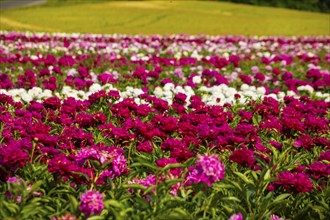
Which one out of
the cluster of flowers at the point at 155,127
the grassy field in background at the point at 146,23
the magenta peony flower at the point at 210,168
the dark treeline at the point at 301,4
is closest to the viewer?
the magenta peony flower at the point at 210,168

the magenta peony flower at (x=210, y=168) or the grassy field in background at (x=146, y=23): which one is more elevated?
the magenta peony flower at (x=210, y=168)

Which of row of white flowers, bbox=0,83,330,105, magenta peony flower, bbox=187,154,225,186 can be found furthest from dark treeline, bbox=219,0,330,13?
magenta peony flower, bbox=187,154,225,186

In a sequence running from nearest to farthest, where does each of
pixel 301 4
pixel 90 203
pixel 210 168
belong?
pixel 90 203, pixel 210 168, pixel 301 4

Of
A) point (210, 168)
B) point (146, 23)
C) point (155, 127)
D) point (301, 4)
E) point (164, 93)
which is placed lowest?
point (146, 23)

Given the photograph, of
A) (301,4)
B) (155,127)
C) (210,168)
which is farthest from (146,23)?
(301,4)

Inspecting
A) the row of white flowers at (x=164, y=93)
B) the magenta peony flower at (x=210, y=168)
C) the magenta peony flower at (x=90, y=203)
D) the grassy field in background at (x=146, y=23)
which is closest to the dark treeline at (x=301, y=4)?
the grassy field in background at (x=146, y=23)

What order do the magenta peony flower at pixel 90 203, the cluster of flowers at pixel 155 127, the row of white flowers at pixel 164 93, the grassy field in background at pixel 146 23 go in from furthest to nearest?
the grassy field in background at pixel 146 23 → the row of white flowers at pixel 164 93 → the cluster of flowers at pixel 155 127 → the magenta peony flower at pixel 90 203

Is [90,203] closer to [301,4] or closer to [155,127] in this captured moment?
[155,127]

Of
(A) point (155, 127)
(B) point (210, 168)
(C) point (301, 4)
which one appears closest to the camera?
(B) point (210, 168)

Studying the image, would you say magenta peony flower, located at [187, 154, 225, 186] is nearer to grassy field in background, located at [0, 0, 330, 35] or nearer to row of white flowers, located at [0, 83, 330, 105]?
row of white flowers, located at [0, 83, 330, 105]

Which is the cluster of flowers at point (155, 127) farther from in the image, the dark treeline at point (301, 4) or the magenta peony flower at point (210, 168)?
the dark treeline at point (301, 4)

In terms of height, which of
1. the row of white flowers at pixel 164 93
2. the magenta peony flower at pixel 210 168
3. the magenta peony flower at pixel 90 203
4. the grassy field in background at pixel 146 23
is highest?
the magenta peony flower at pixel 210 168

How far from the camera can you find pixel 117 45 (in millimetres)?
12664

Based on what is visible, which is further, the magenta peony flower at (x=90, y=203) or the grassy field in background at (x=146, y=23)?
the grassy field in background at (x=146, y=23)
